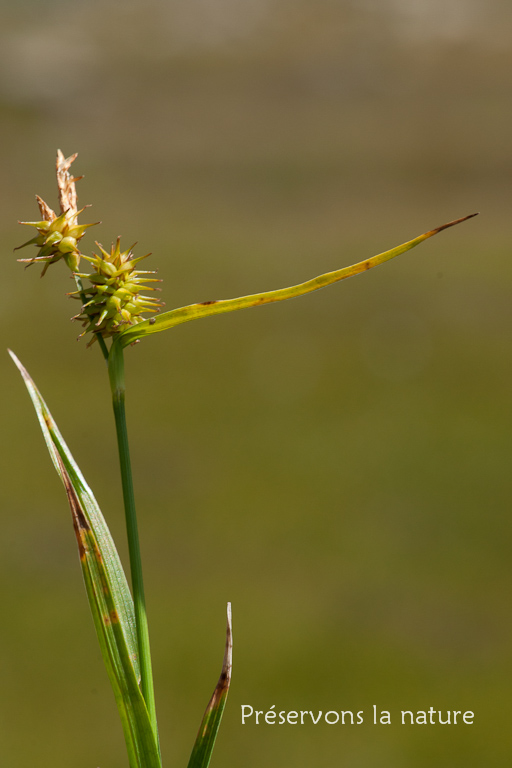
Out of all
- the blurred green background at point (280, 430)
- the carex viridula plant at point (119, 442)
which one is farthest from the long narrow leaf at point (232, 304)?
the blurred green background at point (280, 430)

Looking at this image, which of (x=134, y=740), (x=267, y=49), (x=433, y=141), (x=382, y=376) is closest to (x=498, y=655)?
(x=382, y=376)

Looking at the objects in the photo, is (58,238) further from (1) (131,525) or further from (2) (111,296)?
(1) (131,525)

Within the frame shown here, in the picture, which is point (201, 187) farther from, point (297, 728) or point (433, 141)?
point (297, 728)

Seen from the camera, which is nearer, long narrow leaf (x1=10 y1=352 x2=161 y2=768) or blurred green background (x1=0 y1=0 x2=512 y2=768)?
long narrow leaf (x1=10 y1=352 x2=161 y2=768)

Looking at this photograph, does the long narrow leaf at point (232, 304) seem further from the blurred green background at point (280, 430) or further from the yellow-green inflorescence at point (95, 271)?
the blurred green background at point (280, 430)

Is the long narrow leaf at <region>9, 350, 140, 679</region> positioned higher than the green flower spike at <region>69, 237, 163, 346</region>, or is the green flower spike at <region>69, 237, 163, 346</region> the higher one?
the green flower spike at <region>69, 237, 163, 346</region>

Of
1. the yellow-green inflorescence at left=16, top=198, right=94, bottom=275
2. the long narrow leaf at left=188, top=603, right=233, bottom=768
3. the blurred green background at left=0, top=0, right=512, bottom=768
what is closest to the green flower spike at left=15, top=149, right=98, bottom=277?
the yellow-green inflorescence at left=16, top=198, right=94, bottom=275

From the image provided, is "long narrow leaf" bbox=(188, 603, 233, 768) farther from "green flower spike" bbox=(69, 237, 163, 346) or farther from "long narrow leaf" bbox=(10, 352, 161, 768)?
"green flower spike" bbox=(69, 237, 163, 346)

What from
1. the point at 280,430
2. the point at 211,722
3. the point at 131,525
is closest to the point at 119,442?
the point at 131,525
